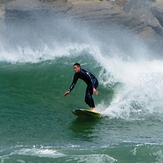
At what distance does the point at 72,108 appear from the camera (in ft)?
36.9

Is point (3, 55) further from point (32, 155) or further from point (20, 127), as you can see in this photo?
point (32, 155)

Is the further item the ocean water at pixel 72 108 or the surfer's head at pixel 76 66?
the surfer's head at pixel 76 66

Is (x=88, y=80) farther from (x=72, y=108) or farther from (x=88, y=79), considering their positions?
(x=72, y=108)

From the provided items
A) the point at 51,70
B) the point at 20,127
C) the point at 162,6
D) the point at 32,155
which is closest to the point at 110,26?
the point at 162,6

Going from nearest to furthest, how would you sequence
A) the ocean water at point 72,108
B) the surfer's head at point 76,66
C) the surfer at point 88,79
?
1. the ocean water at point 72,108
2. the surfer's head at point 76,66
3. the surfer at point 88,79

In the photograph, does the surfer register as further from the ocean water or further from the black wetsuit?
the ocean water

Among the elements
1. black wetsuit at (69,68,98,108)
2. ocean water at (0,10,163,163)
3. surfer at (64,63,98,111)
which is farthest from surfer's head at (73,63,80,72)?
ocean water at (0,10,163,163)

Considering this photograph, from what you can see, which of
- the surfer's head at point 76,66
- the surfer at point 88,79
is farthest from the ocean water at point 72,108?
the surfer's head at point 76,66

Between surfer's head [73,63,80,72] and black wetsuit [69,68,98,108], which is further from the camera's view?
black wetsuit [69,68,98,108]

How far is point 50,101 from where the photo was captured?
1175 centimetres

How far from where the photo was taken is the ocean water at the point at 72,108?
802cm

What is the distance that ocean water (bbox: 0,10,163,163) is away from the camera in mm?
8016

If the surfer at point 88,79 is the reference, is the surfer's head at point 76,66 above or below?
above

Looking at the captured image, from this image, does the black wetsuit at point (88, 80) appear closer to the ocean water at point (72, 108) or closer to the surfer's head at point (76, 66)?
the surfer's head at point (76, 66)
